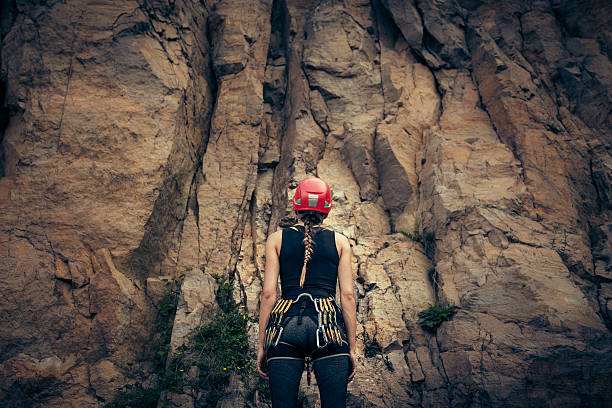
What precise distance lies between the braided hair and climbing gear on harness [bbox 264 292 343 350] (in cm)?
20

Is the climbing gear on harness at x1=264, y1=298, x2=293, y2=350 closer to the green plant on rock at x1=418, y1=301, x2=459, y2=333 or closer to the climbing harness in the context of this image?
the climbing harness

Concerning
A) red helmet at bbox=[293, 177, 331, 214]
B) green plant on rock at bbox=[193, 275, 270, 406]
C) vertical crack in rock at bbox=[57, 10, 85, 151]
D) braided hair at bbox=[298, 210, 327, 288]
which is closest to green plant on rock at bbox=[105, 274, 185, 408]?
green plant on rock at bbox=[193, 275, 270, 406]

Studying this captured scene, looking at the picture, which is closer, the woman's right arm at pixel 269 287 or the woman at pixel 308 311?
the woman at pixel 308 311

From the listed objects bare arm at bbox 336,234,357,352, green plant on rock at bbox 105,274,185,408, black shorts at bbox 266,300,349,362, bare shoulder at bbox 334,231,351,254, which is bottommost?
green plant on rock at bbox 105,274,185,408

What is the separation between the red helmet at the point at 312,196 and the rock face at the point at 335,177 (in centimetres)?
325

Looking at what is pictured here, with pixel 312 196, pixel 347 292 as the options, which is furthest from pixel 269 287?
pixel 312 196

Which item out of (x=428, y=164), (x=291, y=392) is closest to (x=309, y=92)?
(x=428, y=164)

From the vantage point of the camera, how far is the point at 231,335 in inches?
245

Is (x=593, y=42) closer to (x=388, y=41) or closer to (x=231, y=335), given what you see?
(x=388, y=41)

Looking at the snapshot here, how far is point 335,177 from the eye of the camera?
799 centimetres

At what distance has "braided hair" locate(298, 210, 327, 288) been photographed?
3.12 meters

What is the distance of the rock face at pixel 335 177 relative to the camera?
5.43 m

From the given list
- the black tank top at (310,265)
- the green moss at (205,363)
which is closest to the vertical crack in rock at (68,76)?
the green moss at (205,363)

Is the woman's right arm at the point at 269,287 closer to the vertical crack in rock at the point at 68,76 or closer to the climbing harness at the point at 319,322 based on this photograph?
the climbing harness at the point at 319,322
